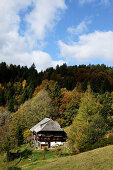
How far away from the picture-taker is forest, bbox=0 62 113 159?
2843 cm

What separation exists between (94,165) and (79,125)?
13611mm

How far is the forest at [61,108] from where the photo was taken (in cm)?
2843

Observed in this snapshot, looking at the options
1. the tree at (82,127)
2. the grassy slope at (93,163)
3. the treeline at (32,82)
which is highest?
the treeline at (32,82)

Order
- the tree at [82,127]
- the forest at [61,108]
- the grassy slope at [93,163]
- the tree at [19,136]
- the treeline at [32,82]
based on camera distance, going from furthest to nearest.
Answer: the treeline at [32,82] → the tree at [19,136] → the forest at [61,108] → the tree at [82,127] → the grassy slope at [93,163]

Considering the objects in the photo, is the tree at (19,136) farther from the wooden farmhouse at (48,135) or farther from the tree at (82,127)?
the tree at (82,127)

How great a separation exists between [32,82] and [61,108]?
118 feet

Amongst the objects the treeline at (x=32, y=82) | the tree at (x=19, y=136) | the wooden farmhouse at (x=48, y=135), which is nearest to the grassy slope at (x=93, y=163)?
the wooden farmhouse at (x=48, y=135)

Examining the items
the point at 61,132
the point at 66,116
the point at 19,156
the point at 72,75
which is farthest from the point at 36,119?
the point at 72,75

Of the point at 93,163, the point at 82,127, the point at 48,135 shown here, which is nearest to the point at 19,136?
the point at 48,135

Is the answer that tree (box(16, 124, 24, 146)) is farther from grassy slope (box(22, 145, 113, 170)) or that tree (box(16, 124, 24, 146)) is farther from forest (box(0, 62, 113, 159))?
grassy slope (box(22, 145, 113, 170))

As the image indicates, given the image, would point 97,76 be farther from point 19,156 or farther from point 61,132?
point 19,156

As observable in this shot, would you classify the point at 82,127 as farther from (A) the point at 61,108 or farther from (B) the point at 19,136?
(A) the point at 61,108

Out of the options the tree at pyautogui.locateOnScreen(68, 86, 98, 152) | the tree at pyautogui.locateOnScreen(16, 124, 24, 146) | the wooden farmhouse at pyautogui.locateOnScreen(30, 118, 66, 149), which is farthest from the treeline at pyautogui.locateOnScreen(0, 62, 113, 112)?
the tree at pyautogui.locateOnScreen(68, 86, 98, 152)

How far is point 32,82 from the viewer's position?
9912 cm
